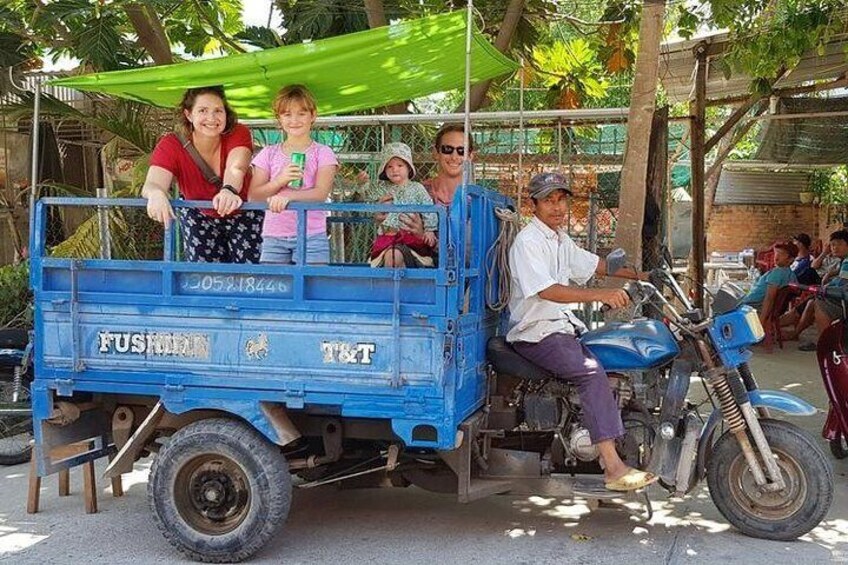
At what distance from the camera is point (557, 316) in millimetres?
4082

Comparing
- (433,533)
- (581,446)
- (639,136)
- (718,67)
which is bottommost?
(433,533)

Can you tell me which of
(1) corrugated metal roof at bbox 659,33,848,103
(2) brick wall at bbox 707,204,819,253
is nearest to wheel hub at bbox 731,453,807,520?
(1) corrugated metal roof at bbox 659,33,848,103

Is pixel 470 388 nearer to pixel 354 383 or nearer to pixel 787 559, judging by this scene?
pixel 354 383

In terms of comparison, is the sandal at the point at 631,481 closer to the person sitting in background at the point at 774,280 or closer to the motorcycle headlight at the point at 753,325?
the motorcycle headlight at the point at 753,325

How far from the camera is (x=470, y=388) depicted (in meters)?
3.95

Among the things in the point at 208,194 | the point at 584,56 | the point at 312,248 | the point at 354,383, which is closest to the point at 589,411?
the point at 354,383

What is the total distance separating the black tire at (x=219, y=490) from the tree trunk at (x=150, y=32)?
4823mm

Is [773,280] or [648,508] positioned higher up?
[773,280]

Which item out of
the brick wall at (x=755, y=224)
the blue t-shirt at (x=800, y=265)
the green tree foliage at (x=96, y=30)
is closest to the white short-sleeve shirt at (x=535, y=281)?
the green tree foliage at (x=96, y=30)

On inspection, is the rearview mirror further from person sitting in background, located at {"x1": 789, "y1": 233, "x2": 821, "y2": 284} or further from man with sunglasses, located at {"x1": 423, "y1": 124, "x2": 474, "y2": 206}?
person sitting in background, located at {"x1": 789, "y1": 233, "x2": 821, "y2": 284}

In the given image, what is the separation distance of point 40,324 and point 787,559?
12.0ft

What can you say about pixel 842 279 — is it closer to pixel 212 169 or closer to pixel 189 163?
pixel 212 169

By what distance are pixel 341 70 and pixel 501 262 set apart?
4.32 ft

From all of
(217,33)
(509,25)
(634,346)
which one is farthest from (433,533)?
(217,33)
